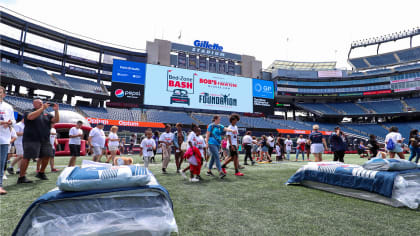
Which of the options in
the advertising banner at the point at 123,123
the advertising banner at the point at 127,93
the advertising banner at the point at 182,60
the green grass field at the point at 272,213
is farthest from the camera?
the advertising banner at the point at 182,60

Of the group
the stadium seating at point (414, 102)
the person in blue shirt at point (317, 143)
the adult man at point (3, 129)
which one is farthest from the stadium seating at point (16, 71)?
the stadium seating at point (414, 102)

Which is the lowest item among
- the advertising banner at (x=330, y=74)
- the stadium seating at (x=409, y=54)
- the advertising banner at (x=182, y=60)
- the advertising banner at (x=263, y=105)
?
the advertising banner at (x=263, y=105)

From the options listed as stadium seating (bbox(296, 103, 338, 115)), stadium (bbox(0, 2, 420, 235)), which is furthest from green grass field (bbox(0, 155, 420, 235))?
stadium seating (bbox(296, 103, 338, 115))

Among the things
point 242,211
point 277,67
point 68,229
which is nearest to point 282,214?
point 242,211

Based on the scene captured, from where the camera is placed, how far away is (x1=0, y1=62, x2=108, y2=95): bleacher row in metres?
24.9

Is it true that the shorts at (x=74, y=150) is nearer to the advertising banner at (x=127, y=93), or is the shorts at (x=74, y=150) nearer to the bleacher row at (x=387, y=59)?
the advertising banner at (x=127, y=93)

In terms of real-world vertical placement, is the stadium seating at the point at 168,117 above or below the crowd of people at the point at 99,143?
above

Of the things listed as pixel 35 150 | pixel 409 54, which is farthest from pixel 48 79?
pixel 409 54

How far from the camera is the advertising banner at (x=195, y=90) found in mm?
26891

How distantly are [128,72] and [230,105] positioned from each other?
14533 mm

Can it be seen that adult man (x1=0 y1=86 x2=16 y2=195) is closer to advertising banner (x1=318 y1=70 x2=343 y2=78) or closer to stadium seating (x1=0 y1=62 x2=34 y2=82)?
stadium seating (x1=0 y1=62 x2=34 y2=82)

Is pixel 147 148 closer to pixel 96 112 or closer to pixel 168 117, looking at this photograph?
pixel 168 117

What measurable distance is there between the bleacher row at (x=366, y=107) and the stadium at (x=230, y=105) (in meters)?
0.26

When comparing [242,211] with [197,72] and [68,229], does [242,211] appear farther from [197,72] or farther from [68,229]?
[197,72]
